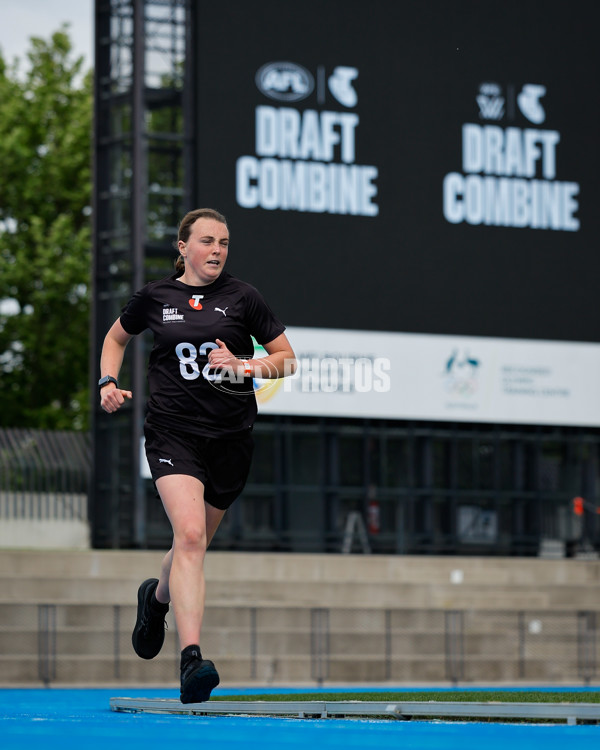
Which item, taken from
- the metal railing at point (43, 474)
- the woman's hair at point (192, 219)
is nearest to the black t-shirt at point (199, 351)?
the woman's hair at point (192, 219)

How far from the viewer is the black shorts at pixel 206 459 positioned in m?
6.23

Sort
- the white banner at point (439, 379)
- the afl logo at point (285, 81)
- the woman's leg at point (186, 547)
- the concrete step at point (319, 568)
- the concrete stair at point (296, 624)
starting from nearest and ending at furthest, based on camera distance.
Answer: the woman's leg at point (186, 547) → the concrete stair at point (296, 624) → the concrete step at point (319, 568) → the white banner at point (439, 379) → the afl logo at point (285, 81)

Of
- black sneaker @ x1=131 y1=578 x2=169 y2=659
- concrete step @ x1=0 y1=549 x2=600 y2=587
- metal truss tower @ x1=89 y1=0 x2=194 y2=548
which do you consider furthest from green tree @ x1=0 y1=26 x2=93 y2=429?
black sneaker @ x1=131 y1=578 x2=169 y2=659

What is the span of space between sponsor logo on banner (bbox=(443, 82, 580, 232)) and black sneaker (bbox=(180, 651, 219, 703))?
20101 mm

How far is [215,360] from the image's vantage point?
20.1 ft

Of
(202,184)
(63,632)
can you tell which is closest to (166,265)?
(202,184)

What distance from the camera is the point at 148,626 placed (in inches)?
267

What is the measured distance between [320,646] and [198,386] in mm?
12499

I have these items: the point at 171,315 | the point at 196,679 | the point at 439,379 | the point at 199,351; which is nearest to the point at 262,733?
the point at 196,679

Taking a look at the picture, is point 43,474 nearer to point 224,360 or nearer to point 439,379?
point 439,379

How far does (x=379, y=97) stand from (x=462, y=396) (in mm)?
5075

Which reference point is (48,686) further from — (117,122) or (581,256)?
(581,256)

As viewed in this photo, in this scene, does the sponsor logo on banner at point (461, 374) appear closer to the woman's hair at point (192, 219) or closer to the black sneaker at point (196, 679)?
the woman's hair at point (192, 219)

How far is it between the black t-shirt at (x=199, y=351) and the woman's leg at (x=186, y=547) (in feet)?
0.86
